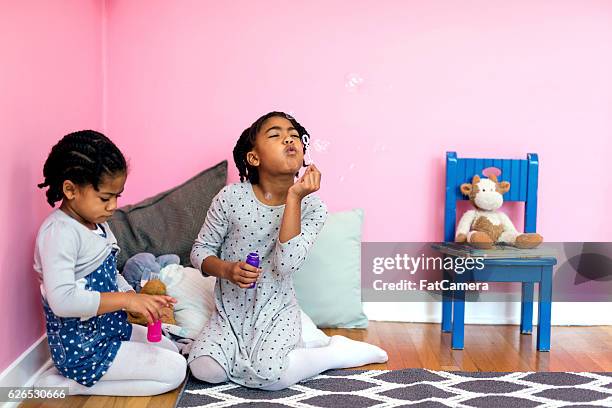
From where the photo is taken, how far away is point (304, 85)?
2.90 m

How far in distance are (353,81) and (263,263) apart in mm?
898

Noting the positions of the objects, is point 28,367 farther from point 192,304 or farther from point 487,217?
point 487,217

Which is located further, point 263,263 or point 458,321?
point 458,321

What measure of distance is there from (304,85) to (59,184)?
116cm

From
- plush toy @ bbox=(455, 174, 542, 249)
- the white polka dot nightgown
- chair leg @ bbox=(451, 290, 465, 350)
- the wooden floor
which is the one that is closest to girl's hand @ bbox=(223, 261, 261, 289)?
the white polka dot nightgown

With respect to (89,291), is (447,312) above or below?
below

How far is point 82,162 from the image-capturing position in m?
1.95

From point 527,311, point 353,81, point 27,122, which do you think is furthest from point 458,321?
point 27,122

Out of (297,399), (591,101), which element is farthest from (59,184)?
(591,101)

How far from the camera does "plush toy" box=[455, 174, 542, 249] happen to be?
2752 mm

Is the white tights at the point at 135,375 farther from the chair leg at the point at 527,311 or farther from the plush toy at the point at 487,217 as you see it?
the chair leg at the point at 527,311

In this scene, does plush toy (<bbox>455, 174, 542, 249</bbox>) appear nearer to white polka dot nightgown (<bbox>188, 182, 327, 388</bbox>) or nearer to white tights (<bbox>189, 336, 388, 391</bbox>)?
white tights (<bbox>189, 336, 388, 391</bbox>)

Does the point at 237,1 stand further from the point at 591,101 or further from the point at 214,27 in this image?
the point at 591,101

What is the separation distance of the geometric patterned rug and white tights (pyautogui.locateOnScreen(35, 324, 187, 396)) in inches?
2.5
